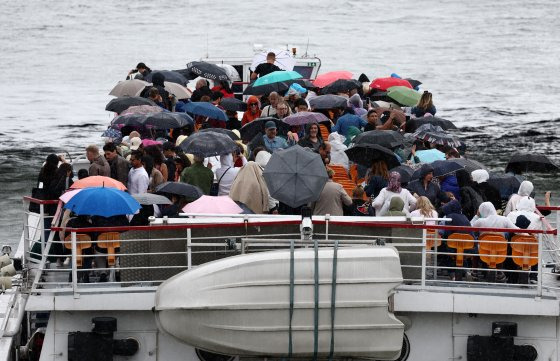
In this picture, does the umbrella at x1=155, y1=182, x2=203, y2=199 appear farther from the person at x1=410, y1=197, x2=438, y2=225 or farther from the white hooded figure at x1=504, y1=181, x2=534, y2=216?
the white hooded figure at x1=504, y1=181, x2=534, y2=216

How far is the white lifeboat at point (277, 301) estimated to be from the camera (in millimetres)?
12930

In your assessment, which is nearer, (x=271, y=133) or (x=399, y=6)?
(x=271, y=133)

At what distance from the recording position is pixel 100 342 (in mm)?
14023

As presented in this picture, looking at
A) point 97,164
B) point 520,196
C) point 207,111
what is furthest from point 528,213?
point 207,111

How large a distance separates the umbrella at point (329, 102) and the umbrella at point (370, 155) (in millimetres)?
5163

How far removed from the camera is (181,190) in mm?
16047

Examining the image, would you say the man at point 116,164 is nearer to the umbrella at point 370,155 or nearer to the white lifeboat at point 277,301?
the umbrella at point 370,155

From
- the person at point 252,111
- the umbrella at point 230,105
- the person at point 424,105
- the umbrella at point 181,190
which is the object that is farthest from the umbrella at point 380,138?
the person at point 424,105

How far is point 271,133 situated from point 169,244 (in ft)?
18.7

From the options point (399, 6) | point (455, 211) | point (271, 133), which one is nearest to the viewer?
point (455, 211)

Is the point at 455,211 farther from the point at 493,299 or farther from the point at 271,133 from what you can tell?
the point at 271,133

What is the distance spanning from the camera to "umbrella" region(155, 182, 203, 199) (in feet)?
52.5

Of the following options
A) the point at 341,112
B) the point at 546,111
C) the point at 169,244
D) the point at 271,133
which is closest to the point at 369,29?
the point at 546,111

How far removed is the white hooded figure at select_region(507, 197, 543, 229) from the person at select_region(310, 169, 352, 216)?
1.80m
